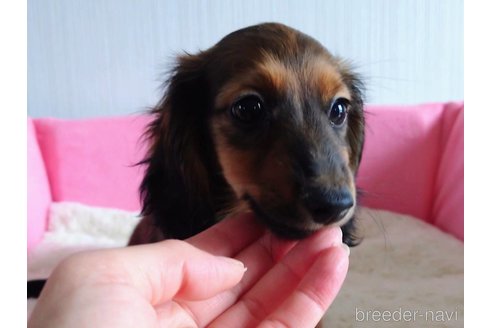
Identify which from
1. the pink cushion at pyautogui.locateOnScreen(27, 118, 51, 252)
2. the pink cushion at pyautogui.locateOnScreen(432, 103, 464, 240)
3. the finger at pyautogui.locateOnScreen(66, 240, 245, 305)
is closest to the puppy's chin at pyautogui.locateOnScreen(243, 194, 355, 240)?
the finger at pyautogui.locateOnScreen(66, 240, 245, 305)

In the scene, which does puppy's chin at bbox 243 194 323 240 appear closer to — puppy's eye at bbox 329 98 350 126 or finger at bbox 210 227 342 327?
finger at bbox 210 227 342 327

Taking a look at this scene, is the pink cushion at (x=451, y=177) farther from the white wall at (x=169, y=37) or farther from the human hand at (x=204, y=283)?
the human hand at (x=204, y=283)

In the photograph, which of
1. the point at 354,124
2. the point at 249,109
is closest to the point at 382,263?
the point at 354,124

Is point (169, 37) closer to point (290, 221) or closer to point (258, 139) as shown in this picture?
point (258, 139)

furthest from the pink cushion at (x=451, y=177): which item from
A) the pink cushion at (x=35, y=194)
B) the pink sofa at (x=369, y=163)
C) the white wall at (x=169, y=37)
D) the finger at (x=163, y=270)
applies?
the pink cushion at (x=35, y=194)

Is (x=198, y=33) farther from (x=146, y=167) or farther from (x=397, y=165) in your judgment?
(x=397, y=165)
